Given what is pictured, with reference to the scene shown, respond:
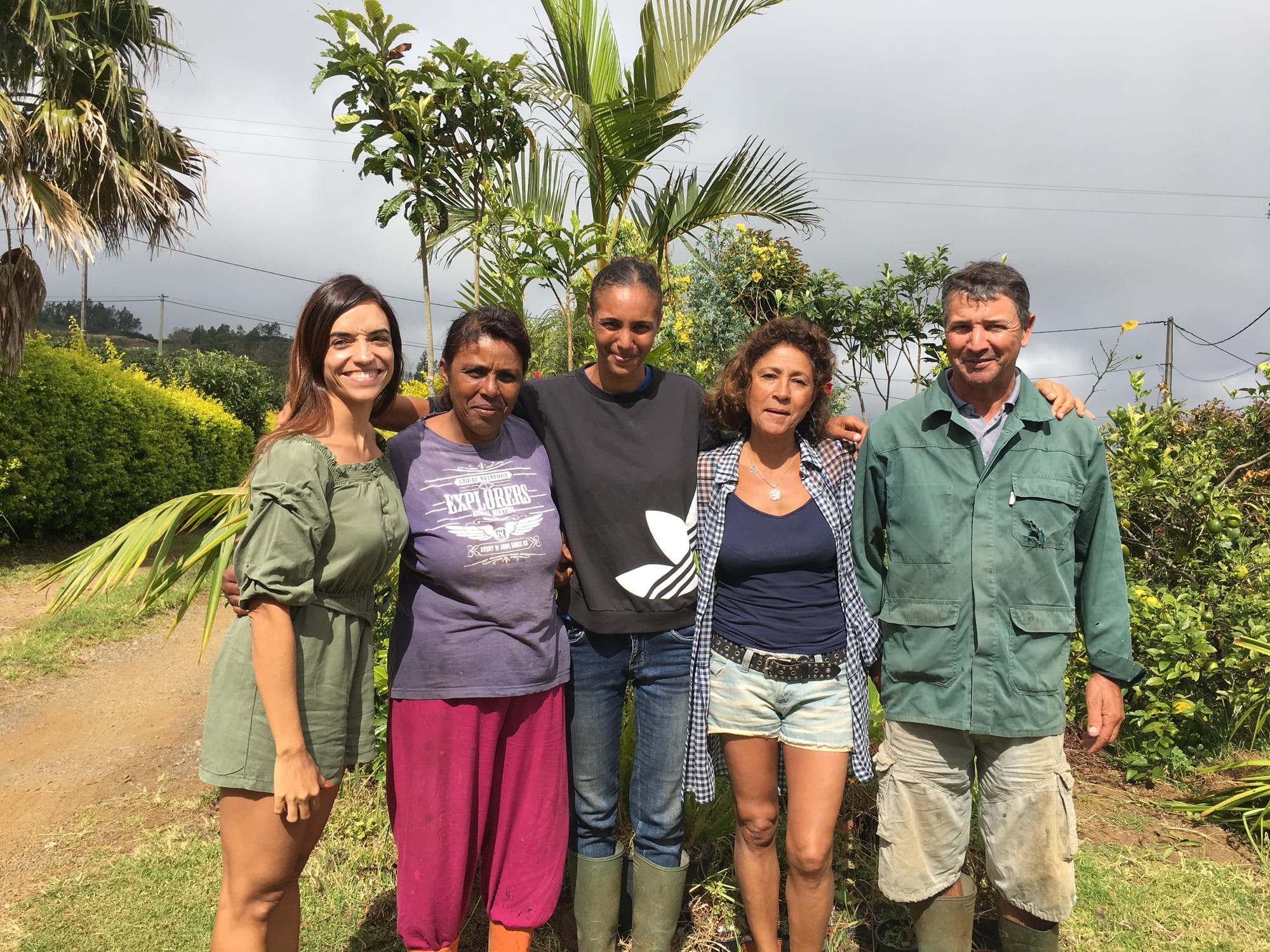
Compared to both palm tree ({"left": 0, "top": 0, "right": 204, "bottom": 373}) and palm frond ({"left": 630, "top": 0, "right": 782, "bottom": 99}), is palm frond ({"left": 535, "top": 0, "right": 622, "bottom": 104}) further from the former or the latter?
palm tree ({"left": 0, "top": 0, "right": 204, "bottom": 373})

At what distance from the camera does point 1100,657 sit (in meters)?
2.42


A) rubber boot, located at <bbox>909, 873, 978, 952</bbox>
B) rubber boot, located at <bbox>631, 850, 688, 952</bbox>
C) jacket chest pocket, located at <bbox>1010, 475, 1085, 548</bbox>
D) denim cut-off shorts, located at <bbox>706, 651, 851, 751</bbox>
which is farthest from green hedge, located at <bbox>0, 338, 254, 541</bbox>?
jacket chest pocket, located at <bbox>1010, 475, 1085, 548</bbox>

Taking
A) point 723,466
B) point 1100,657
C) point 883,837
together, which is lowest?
point 883,837

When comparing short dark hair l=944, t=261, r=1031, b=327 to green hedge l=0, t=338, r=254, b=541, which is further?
green hedge l=0, t=338, r=254, b=541

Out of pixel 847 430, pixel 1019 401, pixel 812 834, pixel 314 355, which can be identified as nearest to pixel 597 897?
pixel 812 834

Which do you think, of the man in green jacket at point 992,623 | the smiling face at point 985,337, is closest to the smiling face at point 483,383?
the man in green jacket at point 992,623

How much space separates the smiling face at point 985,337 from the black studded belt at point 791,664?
0.93 meters

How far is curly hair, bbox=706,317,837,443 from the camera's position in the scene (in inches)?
103

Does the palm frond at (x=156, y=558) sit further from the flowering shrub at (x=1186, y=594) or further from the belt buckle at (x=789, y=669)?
the flowering shrub at (x=1186, y=594)

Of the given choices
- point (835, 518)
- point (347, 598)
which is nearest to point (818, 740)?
point (835, 518)

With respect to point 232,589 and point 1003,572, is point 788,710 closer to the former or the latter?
point 1003,572

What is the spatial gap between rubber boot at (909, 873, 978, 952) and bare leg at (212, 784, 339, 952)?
5.98 feet

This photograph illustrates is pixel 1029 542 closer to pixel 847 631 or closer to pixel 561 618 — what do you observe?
pixel 847 631

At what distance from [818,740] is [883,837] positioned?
42cm
